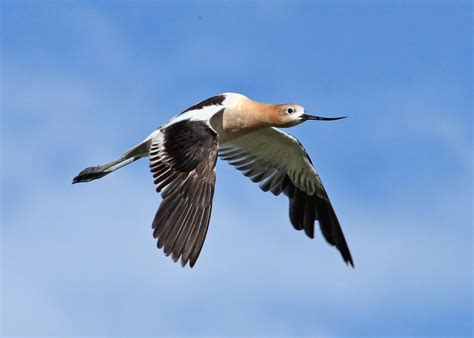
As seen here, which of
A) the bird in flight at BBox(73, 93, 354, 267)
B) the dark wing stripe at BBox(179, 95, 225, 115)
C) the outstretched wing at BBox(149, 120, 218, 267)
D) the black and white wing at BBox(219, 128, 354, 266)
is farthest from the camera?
the black and white wing at BBox(219, 128, 354, 266)

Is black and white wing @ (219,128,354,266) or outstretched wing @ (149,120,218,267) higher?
black and white wing @ (219,128,354,266)

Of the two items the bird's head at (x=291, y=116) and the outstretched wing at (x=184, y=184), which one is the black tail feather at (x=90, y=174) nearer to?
the outstretched wing at (x=184, y=184)

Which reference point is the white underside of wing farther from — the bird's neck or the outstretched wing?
the outstretched wing

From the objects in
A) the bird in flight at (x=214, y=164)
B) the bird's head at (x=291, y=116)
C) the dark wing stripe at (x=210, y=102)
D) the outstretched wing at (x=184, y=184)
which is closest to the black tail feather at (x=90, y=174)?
the bird in flight at (x=214, y=164)

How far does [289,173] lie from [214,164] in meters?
3.56

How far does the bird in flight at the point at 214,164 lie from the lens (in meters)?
12.6

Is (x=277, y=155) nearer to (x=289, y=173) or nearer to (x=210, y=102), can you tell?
(x=289, y=173)

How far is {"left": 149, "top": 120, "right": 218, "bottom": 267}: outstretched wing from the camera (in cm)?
1241

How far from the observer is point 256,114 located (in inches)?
593

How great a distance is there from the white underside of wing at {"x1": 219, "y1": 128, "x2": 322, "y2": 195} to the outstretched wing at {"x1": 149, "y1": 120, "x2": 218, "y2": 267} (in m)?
2.45

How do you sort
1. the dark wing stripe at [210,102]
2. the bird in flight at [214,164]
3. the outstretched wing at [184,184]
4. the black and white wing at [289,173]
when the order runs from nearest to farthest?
1. the outstretched wing at [184,184]
2. the bird in flight at [214,164]
3. the dark wing stripe at [210,102]
4. the black and white wing at [289,173]

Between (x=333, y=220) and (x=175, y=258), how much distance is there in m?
4.62

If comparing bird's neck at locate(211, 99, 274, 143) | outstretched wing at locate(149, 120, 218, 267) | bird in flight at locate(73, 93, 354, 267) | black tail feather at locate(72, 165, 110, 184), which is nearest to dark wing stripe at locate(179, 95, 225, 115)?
bird in flight at locate(73, 93, 354, 267)

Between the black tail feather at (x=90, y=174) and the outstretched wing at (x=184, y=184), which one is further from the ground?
the black tail feather at (x=90, y=174)
